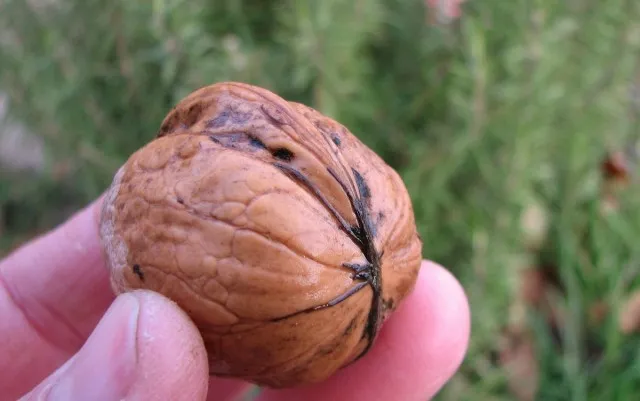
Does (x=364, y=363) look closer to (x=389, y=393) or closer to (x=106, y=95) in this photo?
(x=389, y=393)

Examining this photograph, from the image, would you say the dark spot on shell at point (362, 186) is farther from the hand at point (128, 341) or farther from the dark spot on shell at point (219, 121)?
the hand at point (128, 341)

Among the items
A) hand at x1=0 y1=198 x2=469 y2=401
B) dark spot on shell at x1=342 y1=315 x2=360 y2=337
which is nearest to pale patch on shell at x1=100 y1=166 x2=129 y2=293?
hand at x1=0 y1=198 x2=469 y2=401

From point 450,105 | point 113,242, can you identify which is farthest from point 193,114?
point 450,105

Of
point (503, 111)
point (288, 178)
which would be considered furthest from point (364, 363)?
point (503, 111)

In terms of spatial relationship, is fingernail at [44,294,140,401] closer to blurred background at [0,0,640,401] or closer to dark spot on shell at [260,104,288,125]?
dark spot on shell at [260,104,288,125]

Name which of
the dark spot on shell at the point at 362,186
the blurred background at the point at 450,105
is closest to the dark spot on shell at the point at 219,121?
the dark spot on shell at the point at 362,186

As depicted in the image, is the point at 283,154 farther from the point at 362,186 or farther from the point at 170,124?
→ the point at 170,124
